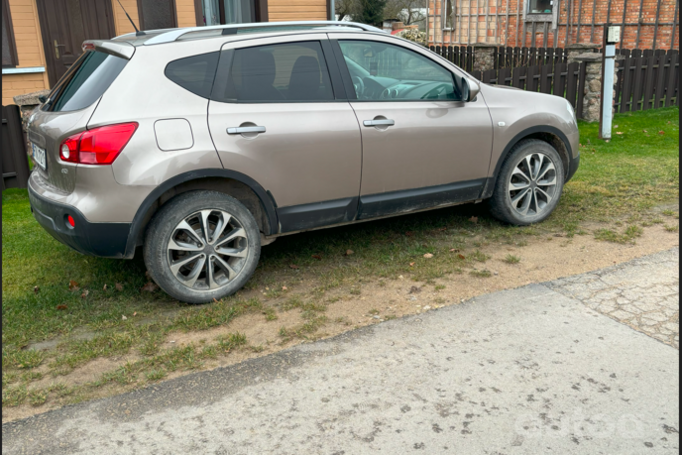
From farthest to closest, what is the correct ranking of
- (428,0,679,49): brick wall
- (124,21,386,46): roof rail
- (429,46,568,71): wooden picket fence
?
(428,0,679,49): brick wall
(429,46,568,71): wooden picket fence
(124,21,386,46): roof rail

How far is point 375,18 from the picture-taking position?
35625mm

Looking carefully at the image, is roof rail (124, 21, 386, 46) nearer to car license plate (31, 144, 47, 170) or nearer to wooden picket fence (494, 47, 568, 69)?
car license plate (31, 144, 47, 170)

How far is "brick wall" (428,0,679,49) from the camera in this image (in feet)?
63.8

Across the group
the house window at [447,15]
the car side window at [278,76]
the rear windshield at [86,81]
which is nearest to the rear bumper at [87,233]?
the rear windshield at [86,81]

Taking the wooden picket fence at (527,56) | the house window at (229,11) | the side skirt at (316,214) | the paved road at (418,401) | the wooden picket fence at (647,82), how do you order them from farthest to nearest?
the wooden picket fence at (527,56)
the wooden picket fence at (647,82)
the house window at (229,11)
the side skirt at (316,214)
the paved road at (418,401)

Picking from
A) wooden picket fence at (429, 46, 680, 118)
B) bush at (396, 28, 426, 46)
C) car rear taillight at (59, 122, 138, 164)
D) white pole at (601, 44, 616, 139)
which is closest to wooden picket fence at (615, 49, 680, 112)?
wooden picket fence at (429, 46, 680, 118)

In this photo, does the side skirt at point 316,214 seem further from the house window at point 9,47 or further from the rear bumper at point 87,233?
the house window at point 9,47

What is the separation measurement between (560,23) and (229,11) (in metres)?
14.6

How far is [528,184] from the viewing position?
581 cm

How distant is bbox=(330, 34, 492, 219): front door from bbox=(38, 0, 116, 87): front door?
317 inches

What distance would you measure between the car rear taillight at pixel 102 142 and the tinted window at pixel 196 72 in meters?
0.48

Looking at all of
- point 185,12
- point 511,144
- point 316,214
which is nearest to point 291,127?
point 316,214

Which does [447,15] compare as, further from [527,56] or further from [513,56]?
[527,56]

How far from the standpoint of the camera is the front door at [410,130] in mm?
4879
